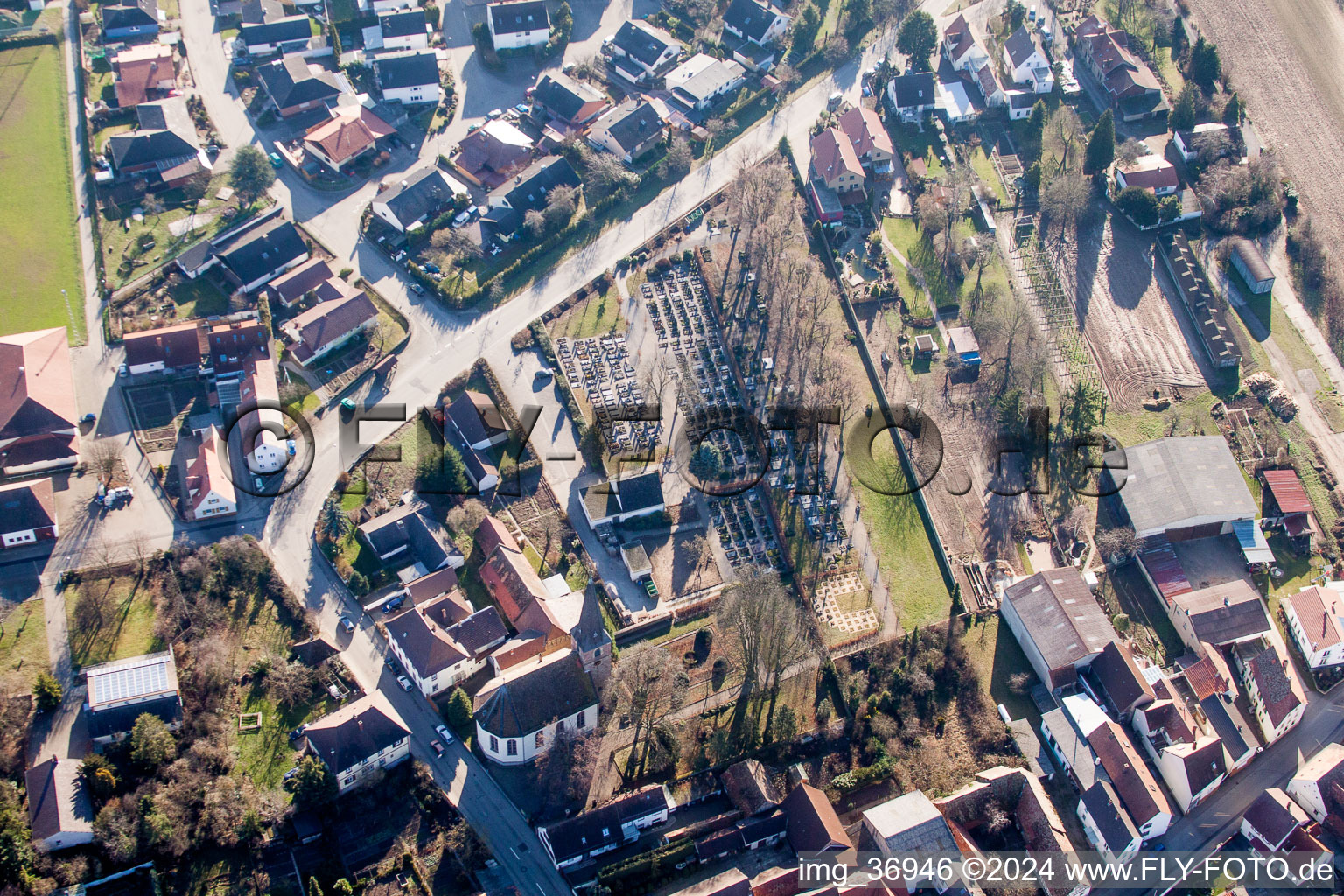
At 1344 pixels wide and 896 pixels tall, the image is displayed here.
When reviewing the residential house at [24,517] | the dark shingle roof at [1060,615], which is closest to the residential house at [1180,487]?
the dark shingle roof at [1060,615]

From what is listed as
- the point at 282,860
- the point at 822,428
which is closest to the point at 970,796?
the point at 822,428

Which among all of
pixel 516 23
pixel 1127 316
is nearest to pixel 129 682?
pixel 516 23

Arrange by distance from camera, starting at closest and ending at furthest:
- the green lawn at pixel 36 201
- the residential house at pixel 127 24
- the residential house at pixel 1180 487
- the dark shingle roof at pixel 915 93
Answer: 1. the residential house at pixel 1180 487
2. the green lawn at pixel 36 201
3. the dark shingle roof at pixel 915 93
4. the residential house at pixel 127 24

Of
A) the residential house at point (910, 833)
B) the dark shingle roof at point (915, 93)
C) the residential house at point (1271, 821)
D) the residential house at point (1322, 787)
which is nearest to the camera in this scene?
the residential house at point (910, 833)

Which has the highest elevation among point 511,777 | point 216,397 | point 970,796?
point 216,397

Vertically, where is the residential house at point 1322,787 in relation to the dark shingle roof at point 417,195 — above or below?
below

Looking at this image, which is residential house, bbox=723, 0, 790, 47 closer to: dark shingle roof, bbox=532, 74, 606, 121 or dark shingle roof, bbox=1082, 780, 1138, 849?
dark shingle roof, bbox=532, 74, 606, 121

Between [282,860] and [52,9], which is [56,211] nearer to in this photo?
[52,9]

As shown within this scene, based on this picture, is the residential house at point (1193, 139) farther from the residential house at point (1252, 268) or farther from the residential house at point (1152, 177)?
the residential house at point (1252, 268)
